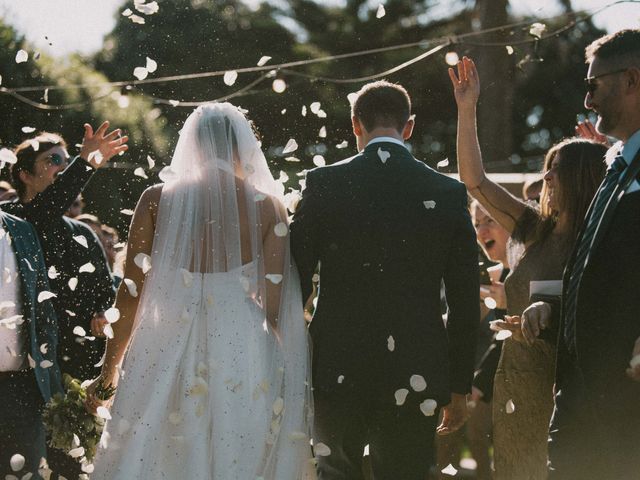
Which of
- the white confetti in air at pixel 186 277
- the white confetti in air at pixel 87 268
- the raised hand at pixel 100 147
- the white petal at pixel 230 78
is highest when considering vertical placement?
the white petal at pixel 230 78

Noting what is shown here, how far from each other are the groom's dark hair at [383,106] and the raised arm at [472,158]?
15.3 inches

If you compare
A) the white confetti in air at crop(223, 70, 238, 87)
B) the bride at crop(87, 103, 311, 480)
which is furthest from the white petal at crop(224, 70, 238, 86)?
the bride at crop(87, 103, 311, 480)

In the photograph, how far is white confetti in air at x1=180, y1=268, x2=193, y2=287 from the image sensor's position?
3.73 meters

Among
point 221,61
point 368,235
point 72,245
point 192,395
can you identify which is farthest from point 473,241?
point 221,61

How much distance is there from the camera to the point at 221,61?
52.6 ft

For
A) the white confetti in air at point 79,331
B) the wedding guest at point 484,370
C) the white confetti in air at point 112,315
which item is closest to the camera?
the white confetti in air at point 112,315

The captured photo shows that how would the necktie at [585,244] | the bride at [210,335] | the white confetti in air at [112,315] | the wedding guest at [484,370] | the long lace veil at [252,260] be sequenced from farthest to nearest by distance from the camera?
the wedding guest at [484,370], the white confetti in air at [112,315], the long lace veil at [252,260], the bride at [210,335], the necktie at [585,244]

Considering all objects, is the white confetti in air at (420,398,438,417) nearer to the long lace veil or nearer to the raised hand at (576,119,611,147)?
the long lace veil

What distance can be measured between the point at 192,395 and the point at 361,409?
0.67 metres

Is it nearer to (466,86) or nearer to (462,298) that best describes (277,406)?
(462,298)

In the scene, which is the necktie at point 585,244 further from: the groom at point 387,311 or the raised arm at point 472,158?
the raised arm at point 472,158

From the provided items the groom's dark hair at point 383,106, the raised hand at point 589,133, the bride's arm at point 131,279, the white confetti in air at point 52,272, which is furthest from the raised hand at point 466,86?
the white confetti in air at point 52,272

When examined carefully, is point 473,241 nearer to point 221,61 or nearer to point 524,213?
point 524,213

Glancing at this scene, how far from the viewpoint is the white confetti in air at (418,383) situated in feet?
12.1
